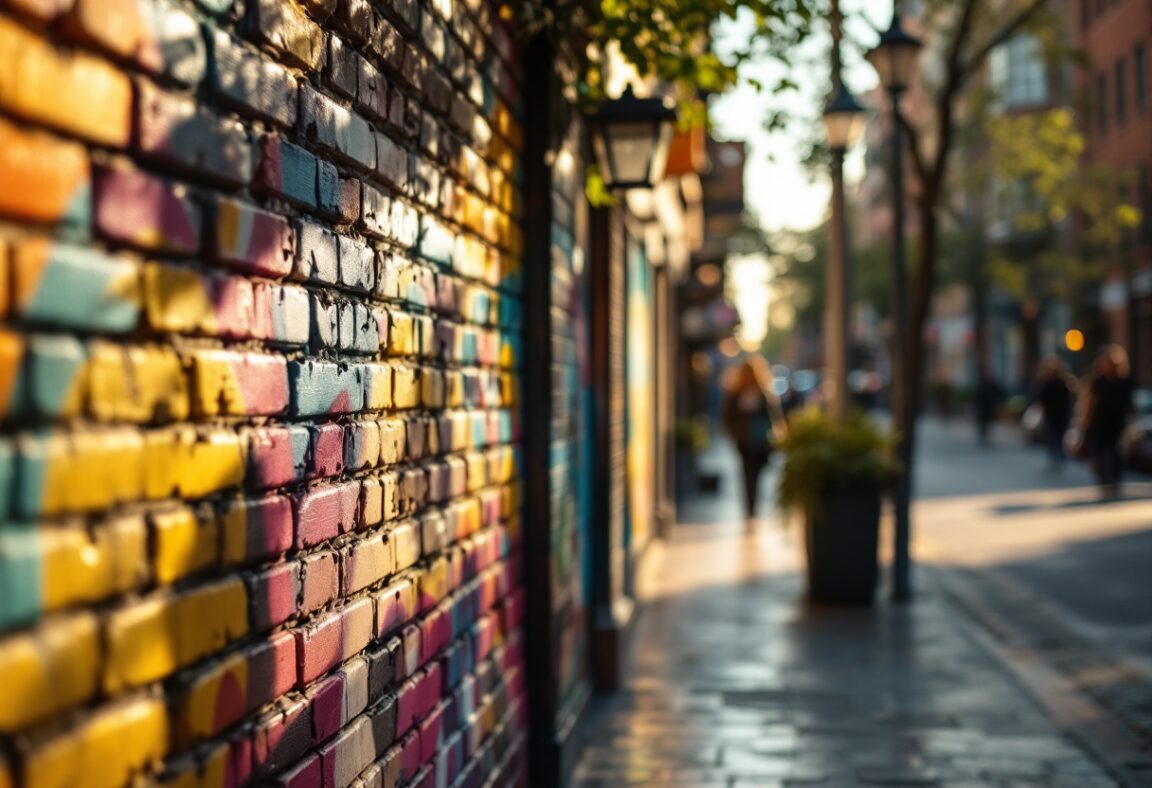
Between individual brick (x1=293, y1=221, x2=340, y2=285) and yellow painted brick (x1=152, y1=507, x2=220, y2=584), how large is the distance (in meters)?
0.61

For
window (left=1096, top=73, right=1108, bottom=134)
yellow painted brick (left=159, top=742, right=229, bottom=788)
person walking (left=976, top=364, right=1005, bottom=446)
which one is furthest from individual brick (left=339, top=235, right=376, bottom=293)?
window (left=1096, top=73, right=1108, bottom=134)

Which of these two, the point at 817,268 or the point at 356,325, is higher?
the point at 817,268

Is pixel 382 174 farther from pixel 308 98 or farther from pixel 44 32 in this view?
pixel 44 32

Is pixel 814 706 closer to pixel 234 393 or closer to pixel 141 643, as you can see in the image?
pixel 234 393

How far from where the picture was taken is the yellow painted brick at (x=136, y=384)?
1806 mm

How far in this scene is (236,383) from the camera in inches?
91.1

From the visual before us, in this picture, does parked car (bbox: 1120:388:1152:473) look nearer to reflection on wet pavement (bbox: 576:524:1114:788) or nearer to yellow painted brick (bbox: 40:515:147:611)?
reflection on wet pavement (bbox: 576:524:1114:788)

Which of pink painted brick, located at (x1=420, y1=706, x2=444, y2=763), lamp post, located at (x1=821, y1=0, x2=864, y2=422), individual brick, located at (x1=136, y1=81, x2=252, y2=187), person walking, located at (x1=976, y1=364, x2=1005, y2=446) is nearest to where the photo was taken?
individual brick, located at (x1=136, y1=81, x2=252, y2=187)

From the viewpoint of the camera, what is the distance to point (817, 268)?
58.6 metres

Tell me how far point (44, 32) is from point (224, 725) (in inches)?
41.6

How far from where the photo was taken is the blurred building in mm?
37969

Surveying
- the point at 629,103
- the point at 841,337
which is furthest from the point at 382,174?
the point at 841,337

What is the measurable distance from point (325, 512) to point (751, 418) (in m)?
13.9

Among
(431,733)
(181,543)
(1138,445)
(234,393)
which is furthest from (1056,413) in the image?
(181,543)
